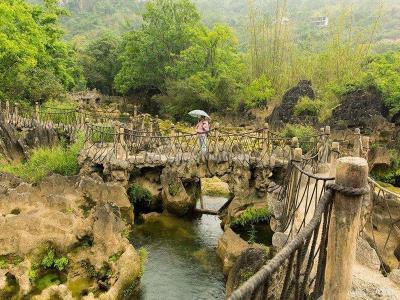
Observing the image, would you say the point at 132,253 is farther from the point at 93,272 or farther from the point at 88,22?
the point at 88,22

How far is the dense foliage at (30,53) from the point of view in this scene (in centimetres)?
1867

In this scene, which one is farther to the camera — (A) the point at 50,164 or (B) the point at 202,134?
(A) the point at 50,164

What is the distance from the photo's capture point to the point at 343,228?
277 cm

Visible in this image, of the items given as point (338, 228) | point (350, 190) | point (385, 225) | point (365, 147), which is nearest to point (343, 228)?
point (338, 228)

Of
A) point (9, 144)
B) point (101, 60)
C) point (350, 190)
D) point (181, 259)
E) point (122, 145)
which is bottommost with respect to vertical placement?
point (181, 259)

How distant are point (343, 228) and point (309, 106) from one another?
57.0 feet

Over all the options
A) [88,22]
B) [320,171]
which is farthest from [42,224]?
[88,22]

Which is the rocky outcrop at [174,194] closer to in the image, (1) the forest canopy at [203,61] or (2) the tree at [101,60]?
(1) the forest canopy at [203,61]

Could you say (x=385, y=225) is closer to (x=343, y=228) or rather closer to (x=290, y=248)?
(x=343, y=228)

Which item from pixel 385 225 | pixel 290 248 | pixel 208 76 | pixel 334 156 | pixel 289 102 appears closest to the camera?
pixel 290 248

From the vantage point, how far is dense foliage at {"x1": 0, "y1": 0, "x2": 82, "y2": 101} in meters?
18.7

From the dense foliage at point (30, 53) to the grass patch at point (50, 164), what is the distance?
263 inches

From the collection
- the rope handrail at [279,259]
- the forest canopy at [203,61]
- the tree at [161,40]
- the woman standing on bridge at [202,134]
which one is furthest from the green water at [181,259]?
the tree at [161,40]

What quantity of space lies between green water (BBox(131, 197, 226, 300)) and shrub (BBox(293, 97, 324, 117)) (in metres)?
8.04
